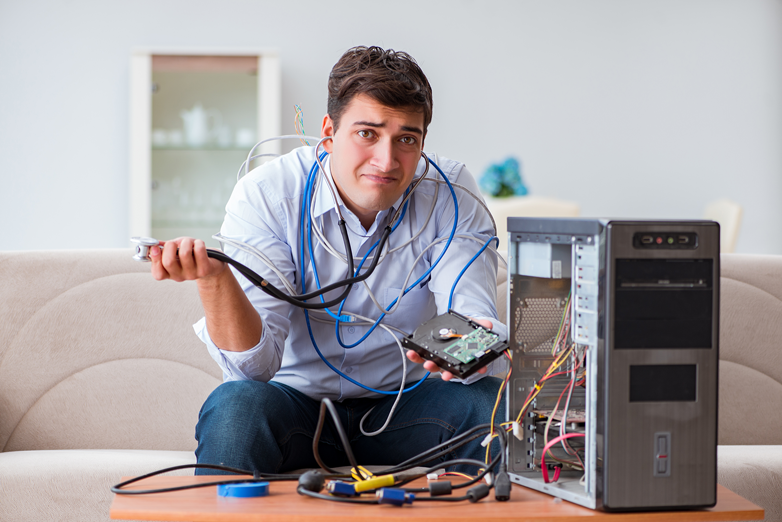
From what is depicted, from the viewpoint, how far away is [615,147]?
368 cm

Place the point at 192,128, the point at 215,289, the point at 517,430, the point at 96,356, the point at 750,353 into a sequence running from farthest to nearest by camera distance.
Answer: the point at 192,128 → the point at 750,353 → the point at 96,356 → the point at 215,289 → the point at 517,430

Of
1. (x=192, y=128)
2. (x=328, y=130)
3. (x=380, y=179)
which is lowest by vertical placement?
(x=380, y=179)

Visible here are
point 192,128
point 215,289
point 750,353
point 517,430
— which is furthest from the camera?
point 192,128

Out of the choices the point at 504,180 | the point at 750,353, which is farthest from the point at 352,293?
the point at 504,180

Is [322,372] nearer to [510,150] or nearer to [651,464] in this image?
[651,464]

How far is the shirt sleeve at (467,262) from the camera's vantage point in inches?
51.4

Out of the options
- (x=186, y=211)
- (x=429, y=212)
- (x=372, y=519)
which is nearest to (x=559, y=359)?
(x=372, y=519)

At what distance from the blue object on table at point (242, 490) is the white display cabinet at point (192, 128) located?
2474 millimetres

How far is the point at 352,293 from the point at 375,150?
0.31 metres

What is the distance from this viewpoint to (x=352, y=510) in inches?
29.6

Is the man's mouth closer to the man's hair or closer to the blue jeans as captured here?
the man's hair

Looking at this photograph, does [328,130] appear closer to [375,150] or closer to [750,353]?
[375,150]

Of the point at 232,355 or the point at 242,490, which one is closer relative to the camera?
the point at 242,490

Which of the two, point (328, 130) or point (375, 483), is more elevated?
point (328, 130)
